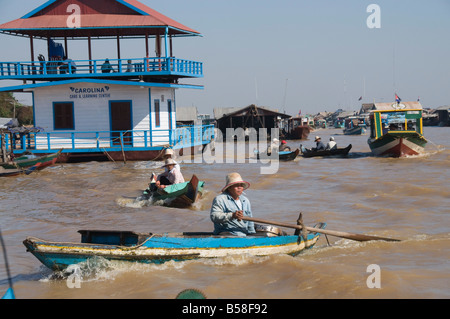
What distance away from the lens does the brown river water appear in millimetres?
7590

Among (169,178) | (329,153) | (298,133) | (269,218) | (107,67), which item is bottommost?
(269,218)

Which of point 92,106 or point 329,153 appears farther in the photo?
point 329,153

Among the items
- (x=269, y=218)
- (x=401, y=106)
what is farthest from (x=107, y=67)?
(x=269, y=218)

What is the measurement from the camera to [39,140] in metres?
25.3

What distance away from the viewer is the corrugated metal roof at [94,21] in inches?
1017

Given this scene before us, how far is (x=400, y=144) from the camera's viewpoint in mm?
25750

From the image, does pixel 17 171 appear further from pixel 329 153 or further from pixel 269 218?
pixel 329 153

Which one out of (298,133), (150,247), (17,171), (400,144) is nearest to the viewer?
(150,247)

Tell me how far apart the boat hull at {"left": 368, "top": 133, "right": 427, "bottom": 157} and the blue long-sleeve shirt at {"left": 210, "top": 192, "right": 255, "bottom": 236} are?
61.5 ft

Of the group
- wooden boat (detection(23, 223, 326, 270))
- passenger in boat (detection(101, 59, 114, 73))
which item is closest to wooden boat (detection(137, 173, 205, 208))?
wooden boat (detection(23, 223, 326, 270))

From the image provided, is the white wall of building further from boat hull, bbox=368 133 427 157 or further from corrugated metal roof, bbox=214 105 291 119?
corrugated metal roof, bbox=214 105 291 119

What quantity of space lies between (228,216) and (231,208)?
17 cm
